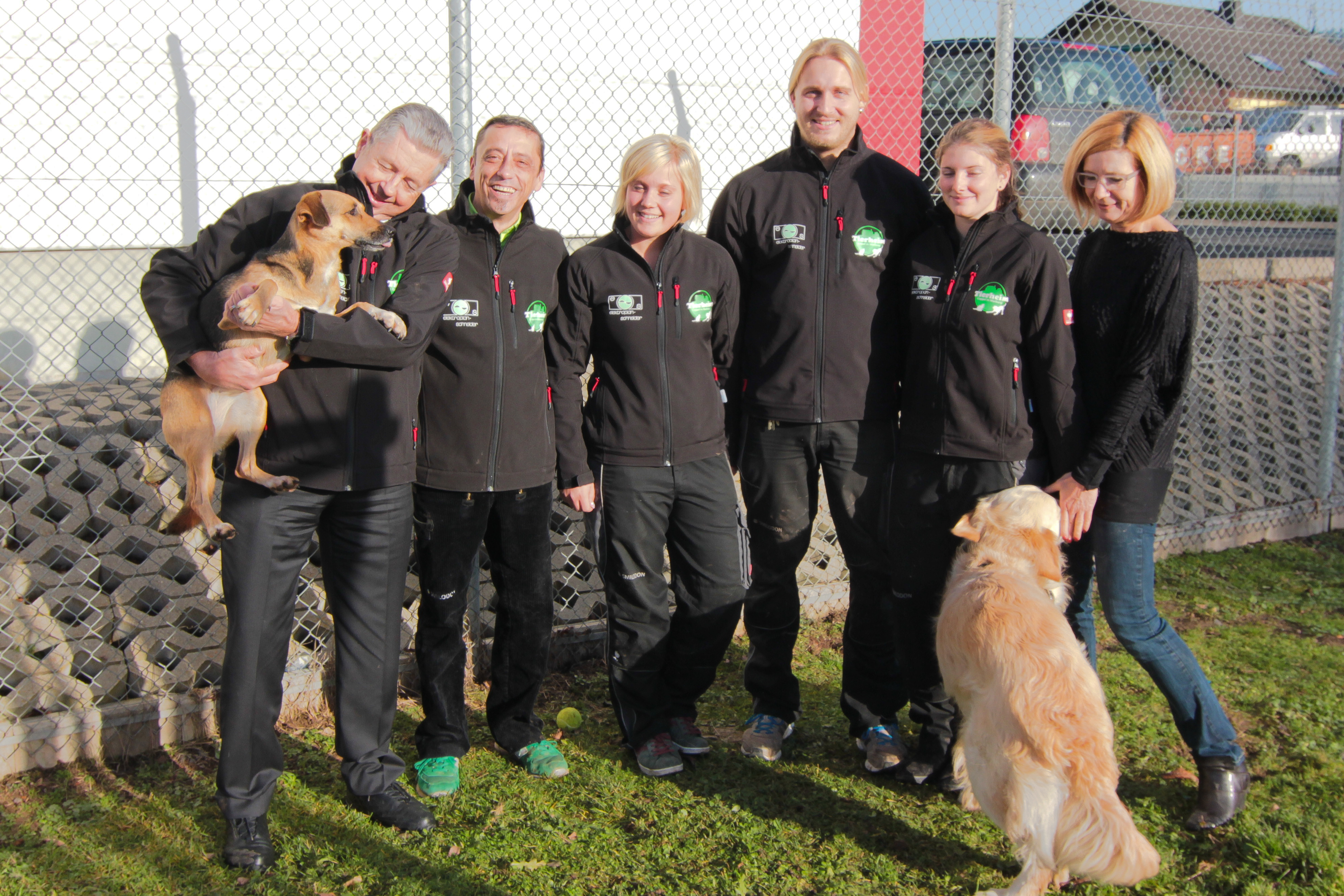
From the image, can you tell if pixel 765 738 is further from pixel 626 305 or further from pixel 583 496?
pixel 626 305

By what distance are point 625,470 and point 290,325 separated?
3.75 ft

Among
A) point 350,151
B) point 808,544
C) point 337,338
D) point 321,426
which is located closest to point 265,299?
point 337,338

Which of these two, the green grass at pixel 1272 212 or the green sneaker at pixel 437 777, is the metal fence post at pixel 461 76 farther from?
the green grass at pixel 1272 212

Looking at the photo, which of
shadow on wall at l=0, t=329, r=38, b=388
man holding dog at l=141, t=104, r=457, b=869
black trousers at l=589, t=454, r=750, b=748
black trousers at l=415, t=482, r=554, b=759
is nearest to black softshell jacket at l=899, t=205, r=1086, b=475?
black trousers at l=589, t=454, r=750, b=748

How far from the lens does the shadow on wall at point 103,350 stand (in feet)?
16.9

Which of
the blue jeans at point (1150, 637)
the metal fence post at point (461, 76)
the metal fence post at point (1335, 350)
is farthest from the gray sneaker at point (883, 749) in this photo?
the metal fence post at point (1335, 350)

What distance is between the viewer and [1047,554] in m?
2.69

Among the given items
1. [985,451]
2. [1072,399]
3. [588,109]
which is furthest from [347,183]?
[588,109]

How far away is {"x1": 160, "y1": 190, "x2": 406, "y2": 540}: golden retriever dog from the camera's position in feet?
8.18

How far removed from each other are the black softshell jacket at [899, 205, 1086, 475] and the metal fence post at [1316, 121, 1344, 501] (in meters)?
3.91

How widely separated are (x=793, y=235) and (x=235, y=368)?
1771mm

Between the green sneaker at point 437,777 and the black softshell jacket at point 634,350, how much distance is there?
101 centimetres

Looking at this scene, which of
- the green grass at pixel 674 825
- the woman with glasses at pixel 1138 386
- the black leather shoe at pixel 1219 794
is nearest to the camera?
the green grass at pixel 674 825

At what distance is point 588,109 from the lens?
6.36 m
